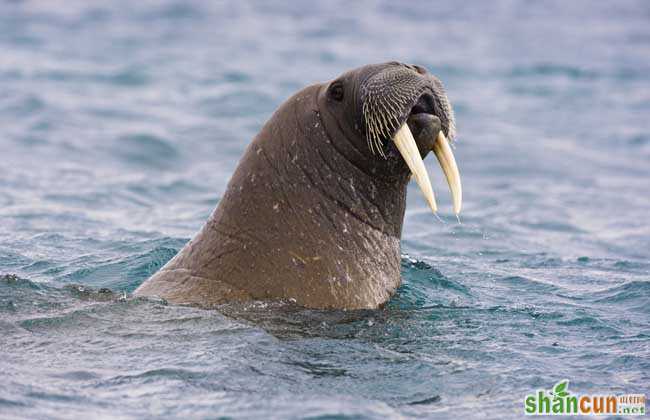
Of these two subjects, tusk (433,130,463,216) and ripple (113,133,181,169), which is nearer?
tusk (433,130,463,216)

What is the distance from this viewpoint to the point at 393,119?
7.05 metres

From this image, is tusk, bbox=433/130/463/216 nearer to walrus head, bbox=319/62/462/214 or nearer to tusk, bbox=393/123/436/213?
walrus head, bbox=319/62/462/214

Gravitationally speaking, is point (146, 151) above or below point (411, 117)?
below

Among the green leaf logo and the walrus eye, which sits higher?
the walrus eye

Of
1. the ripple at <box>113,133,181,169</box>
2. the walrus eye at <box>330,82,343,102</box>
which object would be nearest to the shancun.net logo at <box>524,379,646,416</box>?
the walrus eye at <box>330,82,343,102</box>

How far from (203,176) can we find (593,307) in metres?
8.83

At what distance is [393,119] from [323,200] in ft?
2.71

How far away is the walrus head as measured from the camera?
7047mm

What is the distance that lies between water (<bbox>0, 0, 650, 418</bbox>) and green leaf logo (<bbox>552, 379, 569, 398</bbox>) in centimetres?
10

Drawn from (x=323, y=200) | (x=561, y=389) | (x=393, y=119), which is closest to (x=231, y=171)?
(x=323, y=200)

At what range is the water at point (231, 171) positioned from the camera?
6.38 meters

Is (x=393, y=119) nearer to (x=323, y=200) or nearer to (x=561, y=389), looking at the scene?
(x=323, y=200)

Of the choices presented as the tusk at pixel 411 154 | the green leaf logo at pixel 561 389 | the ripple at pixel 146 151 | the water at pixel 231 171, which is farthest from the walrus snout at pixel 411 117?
the ripple at pixel 146 151

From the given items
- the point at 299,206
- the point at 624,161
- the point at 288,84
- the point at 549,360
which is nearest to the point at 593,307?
the point at 549,360
